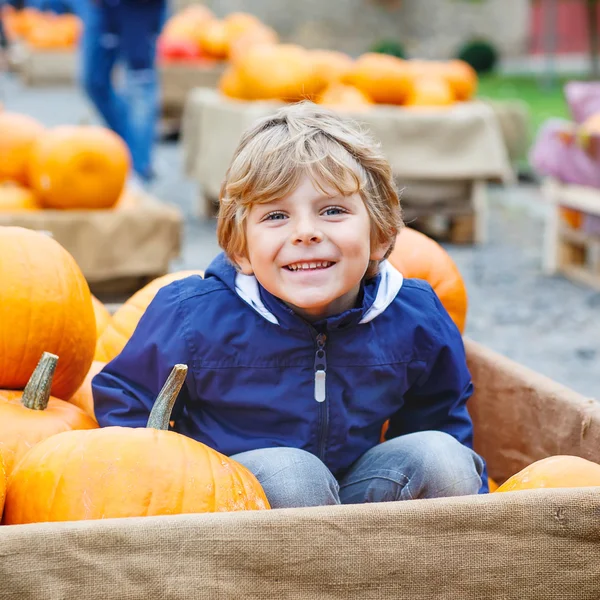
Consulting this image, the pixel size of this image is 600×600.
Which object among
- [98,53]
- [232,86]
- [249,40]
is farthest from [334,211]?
[249,40]

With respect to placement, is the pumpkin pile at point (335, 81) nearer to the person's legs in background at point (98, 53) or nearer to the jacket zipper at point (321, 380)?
the person's legs in background at point (98, 53)

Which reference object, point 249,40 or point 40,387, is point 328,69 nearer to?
point 249,40

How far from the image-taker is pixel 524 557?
139 centimetres

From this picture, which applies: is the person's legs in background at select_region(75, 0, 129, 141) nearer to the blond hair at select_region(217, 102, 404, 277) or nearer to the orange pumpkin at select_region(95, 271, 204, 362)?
the orange pumpkin at select_region(95, 271, 204, 362)

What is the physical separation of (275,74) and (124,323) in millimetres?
4607

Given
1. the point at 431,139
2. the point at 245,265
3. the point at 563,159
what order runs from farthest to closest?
1. the point at 431,139
2. the point at 563,159
3. the point at 245,265

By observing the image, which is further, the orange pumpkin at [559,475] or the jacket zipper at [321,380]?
the jacket zipper at [321,380]

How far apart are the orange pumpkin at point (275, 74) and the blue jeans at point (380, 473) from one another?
16.1 feet

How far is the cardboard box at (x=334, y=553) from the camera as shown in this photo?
1.27 m

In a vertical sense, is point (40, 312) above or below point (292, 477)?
above

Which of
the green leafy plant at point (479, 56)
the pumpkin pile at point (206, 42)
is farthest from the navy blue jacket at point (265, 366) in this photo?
the green leafy plant at point (479, 56)

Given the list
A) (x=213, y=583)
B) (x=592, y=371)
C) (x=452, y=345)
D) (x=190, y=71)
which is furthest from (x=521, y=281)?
(x=190, y=71)

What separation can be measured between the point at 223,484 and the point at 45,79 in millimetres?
15531

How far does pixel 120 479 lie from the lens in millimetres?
1536
